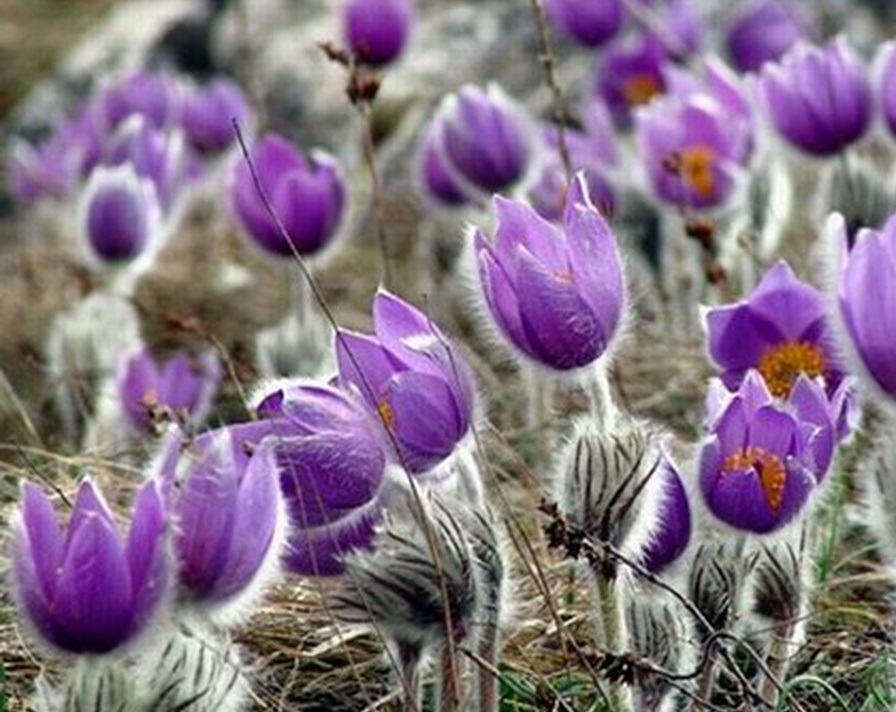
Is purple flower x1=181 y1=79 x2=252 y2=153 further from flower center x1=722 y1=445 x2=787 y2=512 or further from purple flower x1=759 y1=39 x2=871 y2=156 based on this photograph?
flower center x1=722 y1=445 x2=787 y2=512

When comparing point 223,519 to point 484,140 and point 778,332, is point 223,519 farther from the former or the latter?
point 484,140

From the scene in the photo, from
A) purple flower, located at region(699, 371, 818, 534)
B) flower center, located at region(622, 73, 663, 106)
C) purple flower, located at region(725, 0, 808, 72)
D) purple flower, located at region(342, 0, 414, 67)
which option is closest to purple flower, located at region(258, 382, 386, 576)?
purple flower, located at region(699, 371, 818, 534)

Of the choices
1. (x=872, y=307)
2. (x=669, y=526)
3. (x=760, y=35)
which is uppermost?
(x=872, y=307)

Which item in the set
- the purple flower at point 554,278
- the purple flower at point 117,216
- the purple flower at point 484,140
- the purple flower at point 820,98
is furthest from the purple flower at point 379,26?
the purple flower at point 554,278

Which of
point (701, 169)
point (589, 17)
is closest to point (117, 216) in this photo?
point (701, 169)

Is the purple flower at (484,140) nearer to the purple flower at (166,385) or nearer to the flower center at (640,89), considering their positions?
the purple flower at (166,385)

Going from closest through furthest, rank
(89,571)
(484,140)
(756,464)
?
(89,571), (756,464), (484,140)
